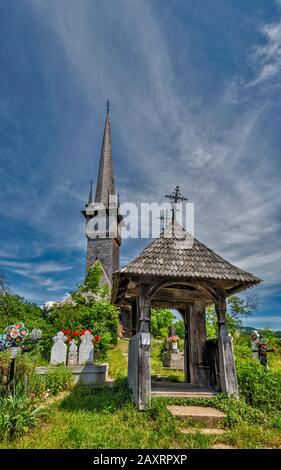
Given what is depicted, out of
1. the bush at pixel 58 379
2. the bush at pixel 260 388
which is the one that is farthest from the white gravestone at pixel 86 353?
the bush at pixel 260 388

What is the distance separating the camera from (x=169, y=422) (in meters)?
5.41

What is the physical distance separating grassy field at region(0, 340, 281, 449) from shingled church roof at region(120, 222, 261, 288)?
280 cm

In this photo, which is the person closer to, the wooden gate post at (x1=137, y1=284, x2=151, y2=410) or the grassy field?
the grassy field

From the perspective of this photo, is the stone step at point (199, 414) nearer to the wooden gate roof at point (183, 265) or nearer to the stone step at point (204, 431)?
the stone step at point (204, 431)

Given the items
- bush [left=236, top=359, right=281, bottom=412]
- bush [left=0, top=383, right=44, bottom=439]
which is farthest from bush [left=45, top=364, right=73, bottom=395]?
bush [left=236, top=359, right=281, bottom=412]

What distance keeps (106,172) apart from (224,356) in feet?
117

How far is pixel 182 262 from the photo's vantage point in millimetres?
7629

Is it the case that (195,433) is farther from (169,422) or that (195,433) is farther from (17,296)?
(17,296)

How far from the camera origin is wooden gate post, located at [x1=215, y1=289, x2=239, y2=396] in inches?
265

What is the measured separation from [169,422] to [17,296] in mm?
13775

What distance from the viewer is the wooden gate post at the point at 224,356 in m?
6.73

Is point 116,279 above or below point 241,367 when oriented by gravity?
above

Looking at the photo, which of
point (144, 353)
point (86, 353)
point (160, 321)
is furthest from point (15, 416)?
point (160, 321)

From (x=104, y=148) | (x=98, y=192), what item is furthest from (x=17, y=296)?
(x=104, y=148)
